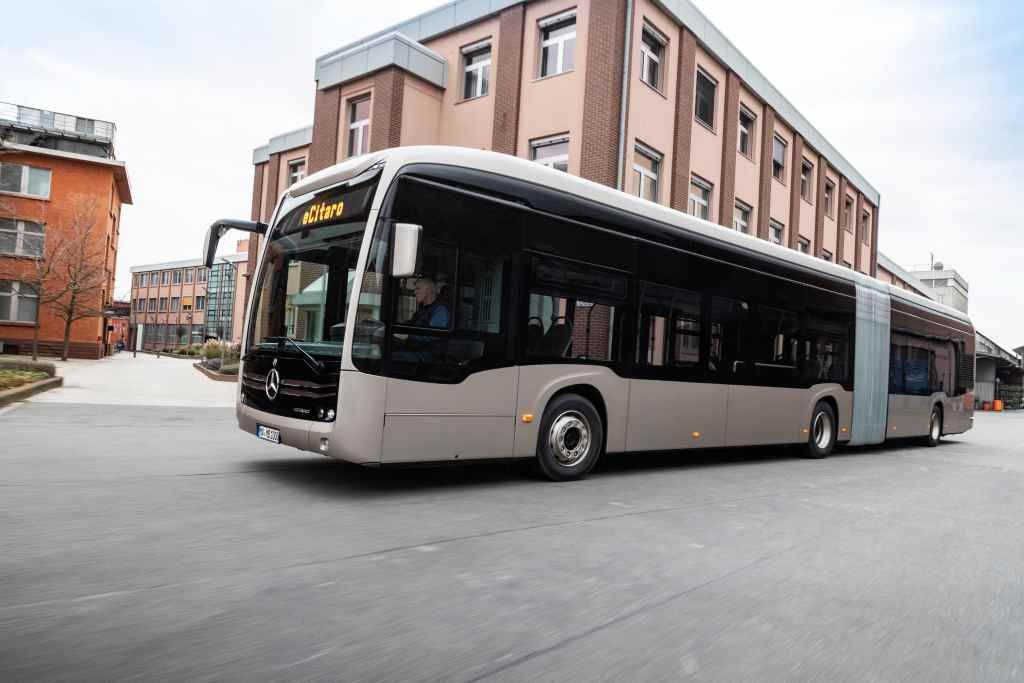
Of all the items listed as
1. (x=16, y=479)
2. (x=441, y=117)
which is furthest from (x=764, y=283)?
(x=441, y=117)

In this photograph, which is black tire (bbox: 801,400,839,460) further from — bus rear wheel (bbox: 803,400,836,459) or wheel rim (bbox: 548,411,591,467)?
wheel rim (bbox: 548,411,591,467)

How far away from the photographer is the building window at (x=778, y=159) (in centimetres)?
2650

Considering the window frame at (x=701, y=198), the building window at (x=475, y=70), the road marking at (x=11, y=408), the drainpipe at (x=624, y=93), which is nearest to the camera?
the road marking at (x=11, y=408)

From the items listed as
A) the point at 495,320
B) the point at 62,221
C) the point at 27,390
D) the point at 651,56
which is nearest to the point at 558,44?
the point at 651,56

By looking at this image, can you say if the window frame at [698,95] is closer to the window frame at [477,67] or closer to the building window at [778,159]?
the building window at [778,159]

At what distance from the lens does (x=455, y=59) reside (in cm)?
2045

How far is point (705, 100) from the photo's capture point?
2183 cm

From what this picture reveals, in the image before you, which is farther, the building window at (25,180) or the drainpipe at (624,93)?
the building window at (25,180)

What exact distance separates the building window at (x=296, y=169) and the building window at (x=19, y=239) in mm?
11750

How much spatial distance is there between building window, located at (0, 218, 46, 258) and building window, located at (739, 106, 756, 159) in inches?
1149

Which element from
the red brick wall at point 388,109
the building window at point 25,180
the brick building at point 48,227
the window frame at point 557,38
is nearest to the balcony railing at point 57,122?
the brick building at point 48,227

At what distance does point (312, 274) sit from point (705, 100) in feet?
59.6

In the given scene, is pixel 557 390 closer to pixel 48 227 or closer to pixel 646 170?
pixel 646 170

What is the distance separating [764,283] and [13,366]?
58.8ft
